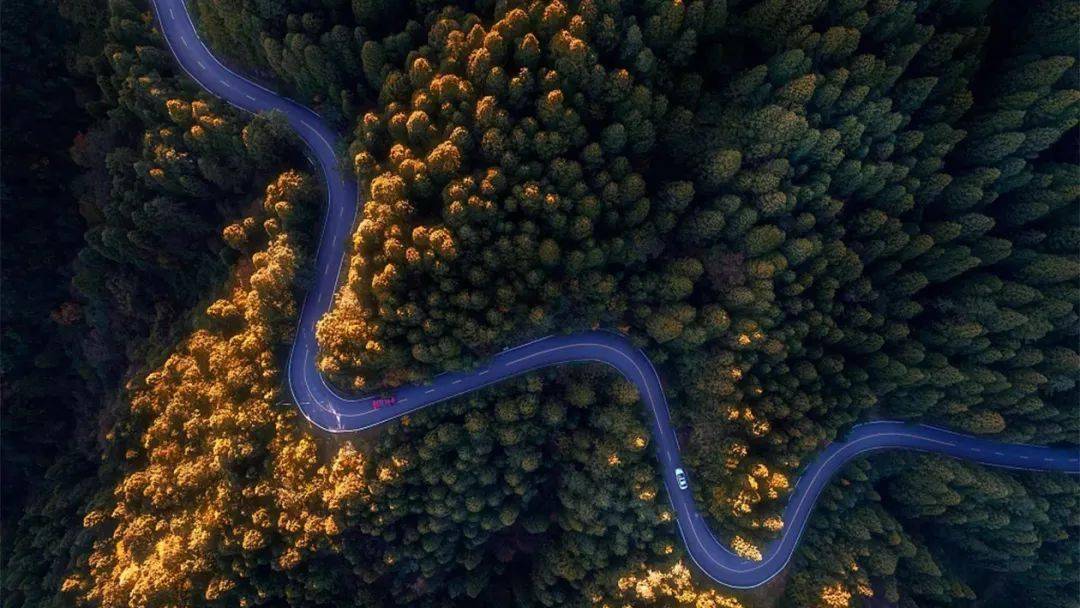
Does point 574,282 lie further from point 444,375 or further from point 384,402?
Answer: point 384,402

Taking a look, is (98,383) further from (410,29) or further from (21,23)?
(410,29)

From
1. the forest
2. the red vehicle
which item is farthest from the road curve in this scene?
the forest

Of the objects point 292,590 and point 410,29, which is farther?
point 292,590

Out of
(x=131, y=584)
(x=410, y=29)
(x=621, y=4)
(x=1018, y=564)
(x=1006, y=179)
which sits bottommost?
(x=131, y=584)

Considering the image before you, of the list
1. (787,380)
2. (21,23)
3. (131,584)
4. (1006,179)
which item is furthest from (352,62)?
(1006,179)

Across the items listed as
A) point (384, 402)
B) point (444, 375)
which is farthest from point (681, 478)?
point (384, 402)

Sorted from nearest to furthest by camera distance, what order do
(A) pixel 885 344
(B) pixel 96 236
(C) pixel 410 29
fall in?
(C) pixel 410 29
(A) pixel 885 344
(B) pixel 96 236
